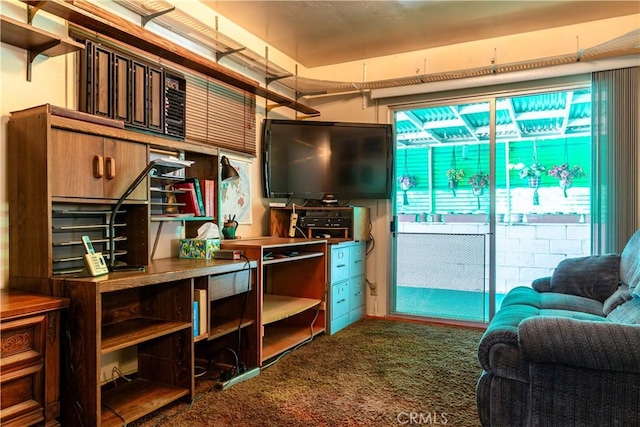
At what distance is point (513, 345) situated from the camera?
175 cm

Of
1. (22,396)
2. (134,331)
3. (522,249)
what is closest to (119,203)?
(134,331)

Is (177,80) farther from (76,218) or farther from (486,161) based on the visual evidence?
(486,161)

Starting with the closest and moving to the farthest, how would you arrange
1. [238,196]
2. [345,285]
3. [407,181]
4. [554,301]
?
[554,301], [238,196], [345,285], [407,181]

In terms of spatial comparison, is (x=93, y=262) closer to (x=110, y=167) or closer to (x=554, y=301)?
(x=110, y=167)

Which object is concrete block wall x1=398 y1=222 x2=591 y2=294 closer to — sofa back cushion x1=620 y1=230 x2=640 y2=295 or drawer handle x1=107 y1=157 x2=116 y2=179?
sofa back cushion x1=620 y1=230 x2=640 y2=295

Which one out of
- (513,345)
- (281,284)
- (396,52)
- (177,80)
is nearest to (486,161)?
(396,52)

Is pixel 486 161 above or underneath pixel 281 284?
above

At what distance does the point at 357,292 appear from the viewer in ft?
13.3

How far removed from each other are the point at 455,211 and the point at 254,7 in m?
2.54

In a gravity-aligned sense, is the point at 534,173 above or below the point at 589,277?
above

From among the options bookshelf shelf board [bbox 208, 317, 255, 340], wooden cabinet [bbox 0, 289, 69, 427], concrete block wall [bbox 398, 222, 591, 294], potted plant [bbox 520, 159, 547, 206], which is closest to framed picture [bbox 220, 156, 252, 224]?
bookshelf shelf board [bbox 208, 317, 255, 340]

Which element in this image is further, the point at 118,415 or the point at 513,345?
the point at 118,415

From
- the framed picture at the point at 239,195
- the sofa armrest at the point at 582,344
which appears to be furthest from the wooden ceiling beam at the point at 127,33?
the sofa armrest at the point at 582,344

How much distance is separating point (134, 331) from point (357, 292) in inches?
93.6
